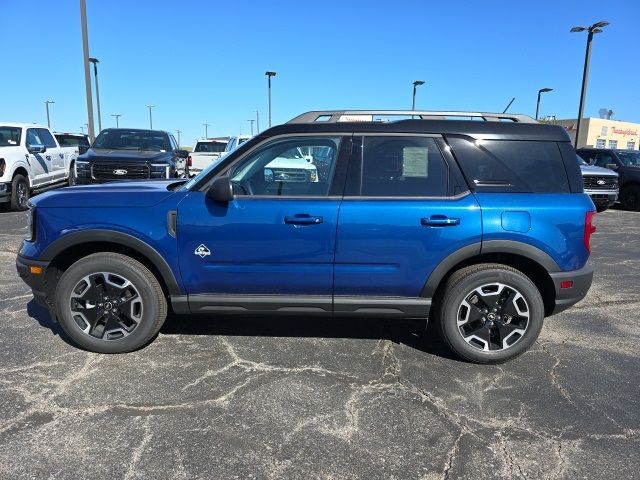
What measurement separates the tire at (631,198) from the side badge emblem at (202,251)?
1432 cm

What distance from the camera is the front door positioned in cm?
341

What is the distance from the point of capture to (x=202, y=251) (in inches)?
136

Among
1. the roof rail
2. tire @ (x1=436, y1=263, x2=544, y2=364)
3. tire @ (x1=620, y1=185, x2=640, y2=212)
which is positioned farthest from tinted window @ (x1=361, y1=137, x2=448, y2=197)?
tire @ (x1=620, y1=185, x2=640, y2=212)

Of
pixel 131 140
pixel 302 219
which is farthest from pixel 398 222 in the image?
pixel 131 140

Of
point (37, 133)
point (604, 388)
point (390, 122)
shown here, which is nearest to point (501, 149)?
point (390, 122)

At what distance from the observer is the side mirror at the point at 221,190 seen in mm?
3344

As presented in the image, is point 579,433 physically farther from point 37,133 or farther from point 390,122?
point 37,133

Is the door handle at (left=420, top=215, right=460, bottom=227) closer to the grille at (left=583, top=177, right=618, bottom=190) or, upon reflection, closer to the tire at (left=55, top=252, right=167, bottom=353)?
the tire at (left=55, top=252, right=167, bottom=353)

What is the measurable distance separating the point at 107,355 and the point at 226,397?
1.20 metres

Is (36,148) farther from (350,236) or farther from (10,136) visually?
(350,236)

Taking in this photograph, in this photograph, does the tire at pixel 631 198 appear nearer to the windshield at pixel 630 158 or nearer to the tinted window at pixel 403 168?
the windshield at pixel 630 158

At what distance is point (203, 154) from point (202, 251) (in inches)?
522

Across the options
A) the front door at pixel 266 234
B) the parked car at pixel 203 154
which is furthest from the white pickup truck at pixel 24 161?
the front door at pixel 266 234

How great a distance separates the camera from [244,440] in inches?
105
